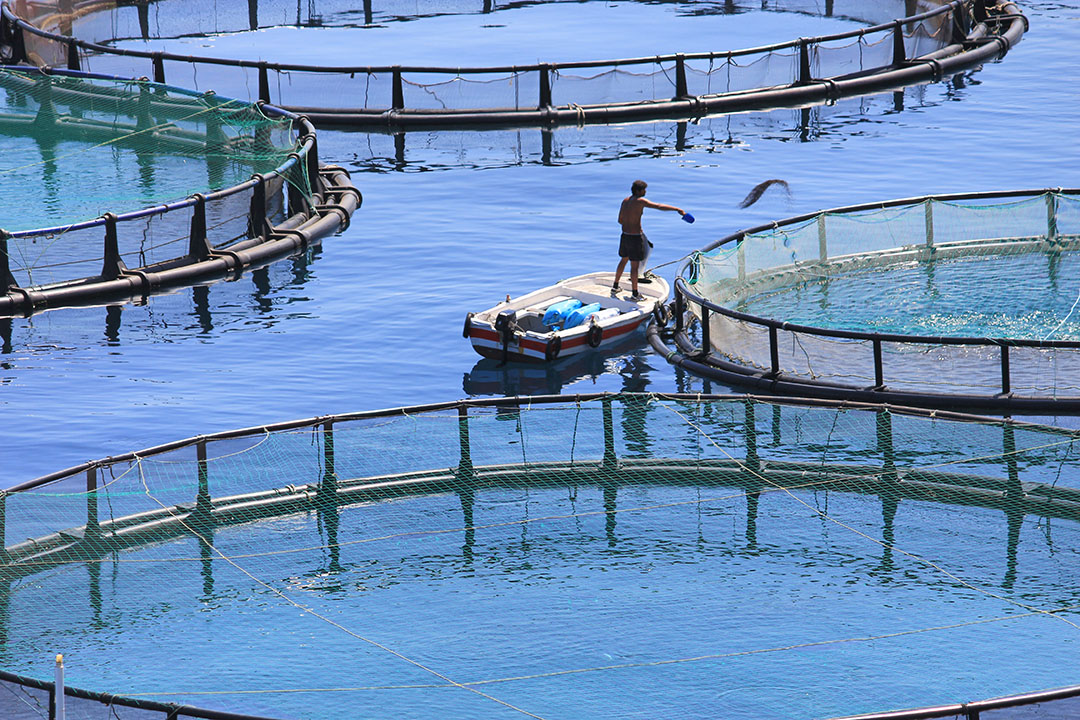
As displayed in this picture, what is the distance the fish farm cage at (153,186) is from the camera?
3038 cm

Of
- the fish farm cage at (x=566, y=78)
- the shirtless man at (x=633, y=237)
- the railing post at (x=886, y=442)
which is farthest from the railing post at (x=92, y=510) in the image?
the fish farm cage at (x=566, y=78)

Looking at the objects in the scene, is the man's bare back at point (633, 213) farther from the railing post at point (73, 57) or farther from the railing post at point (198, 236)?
the railing post at point (73, 57)

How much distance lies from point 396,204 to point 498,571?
65.0 feet

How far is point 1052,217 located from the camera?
96.6 ft

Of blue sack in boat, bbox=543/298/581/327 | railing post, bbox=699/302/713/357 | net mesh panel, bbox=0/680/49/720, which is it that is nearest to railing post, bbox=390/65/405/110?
blue sack in boat, bbox=543/298/581/327

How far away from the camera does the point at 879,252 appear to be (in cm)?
2906

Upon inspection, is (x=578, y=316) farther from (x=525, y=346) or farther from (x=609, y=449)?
(x=609, y=449)

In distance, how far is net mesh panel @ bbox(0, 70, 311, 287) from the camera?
31.0m

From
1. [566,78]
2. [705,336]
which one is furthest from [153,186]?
[705,336]

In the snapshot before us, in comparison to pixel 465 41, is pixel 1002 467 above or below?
below

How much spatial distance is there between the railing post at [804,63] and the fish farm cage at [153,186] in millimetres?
13582

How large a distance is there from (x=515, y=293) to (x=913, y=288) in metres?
7.39

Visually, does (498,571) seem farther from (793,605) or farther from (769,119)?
(769,119)

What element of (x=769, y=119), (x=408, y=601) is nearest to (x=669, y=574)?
(x=408, y=601)
